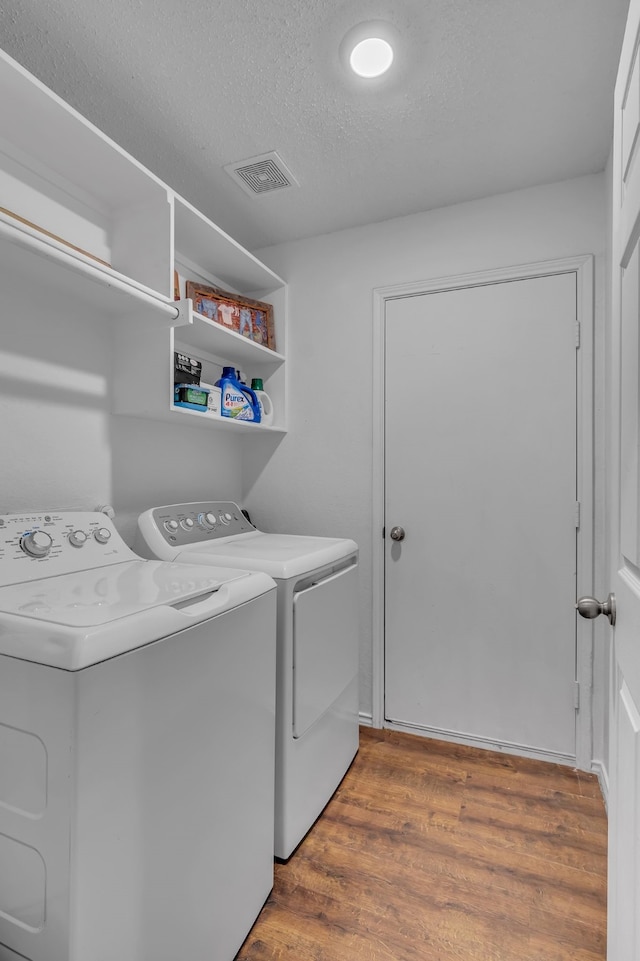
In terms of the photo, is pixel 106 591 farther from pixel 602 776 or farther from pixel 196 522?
pixel 602 776

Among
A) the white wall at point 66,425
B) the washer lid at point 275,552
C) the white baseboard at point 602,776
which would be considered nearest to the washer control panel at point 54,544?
the white wall at point 66,425

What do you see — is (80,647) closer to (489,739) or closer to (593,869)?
(593,869)

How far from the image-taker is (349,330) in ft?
7.89

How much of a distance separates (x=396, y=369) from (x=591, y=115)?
1.11 meters

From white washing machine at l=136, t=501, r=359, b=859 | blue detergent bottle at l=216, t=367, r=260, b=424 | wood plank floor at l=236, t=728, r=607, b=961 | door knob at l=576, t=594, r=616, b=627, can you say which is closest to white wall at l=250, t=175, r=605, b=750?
blue detergent bottle at l=216, t=367, r=260, b=424

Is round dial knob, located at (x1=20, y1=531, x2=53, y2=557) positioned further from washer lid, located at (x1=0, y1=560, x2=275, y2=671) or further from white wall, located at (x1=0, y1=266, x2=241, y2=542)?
white wall, located at (x1=0, y1=266, x2=241, y2=542)

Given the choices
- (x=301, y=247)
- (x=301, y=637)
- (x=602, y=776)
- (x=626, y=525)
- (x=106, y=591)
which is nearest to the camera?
(x=626, y=525)

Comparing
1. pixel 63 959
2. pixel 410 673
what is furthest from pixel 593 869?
pixel 63 959

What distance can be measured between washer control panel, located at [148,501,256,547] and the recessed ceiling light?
156cm

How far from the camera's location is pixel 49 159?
59.3 inches

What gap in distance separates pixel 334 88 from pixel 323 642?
1.80 meters

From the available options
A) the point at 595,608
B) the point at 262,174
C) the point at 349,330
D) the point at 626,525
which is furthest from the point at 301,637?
the point at 262,174

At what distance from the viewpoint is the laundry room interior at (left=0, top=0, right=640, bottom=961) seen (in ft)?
4.44

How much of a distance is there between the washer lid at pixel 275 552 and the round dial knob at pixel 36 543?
0.46 meters
